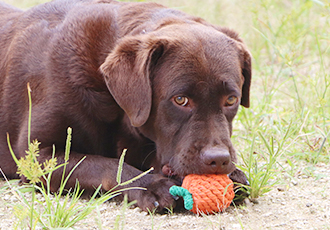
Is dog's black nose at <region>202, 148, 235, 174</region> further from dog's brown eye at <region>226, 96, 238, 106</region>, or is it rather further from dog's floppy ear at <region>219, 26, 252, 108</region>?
dog's floppy ear at <region>219, 26, 252, 108</region>

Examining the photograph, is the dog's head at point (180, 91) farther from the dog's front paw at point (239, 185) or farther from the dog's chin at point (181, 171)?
the dog's front paw at point (239, 185)

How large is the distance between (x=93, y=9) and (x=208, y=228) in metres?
1.79

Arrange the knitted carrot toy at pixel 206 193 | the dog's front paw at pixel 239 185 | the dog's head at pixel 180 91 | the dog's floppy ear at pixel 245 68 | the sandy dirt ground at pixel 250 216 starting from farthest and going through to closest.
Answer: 1. the dog's floppy ear at pixel 245 68
2. the dog's front paw at pixel 239 185
3. the dog's head at pixel 180 91
4. the knitted carrot toy at pixel 206 193
5. the sandy dirt ground at pixel 250 216

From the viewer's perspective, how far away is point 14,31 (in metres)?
3.80

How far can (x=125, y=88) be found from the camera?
3025mm

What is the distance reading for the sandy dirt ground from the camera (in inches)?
106

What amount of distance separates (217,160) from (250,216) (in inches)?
15.1

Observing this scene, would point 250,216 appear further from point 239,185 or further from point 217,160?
point 217,160

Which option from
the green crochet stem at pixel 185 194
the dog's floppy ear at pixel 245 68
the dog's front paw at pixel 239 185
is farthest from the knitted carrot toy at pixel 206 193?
the dog's floppy ear at pixel 245 68

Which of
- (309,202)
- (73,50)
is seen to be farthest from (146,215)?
(73,50)

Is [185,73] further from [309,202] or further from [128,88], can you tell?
[309,202]

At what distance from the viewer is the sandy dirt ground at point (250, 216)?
8.87 ft

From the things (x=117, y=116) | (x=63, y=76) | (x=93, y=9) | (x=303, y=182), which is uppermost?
(x=93, y=9)

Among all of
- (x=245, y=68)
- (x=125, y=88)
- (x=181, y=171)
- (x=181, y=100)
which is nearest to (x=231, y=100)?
(x=181, y=100)
